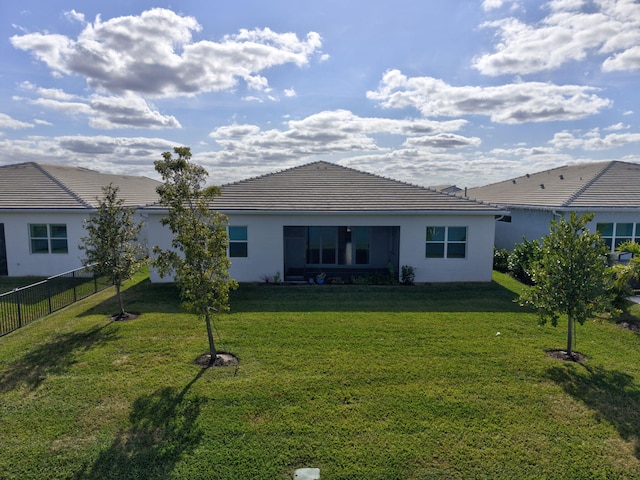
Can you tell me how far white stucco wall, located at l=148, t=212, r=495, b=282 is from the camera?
52.1 ft

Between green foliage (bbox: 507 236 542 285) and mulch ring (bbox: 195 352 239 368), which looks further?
green foliage (bbox: 507 236 542 285)

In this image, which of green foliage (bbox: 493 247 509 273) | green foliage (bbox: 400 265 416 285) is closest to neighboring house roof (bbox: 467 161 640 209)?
green foliage (bbox: 493 247 509 273)

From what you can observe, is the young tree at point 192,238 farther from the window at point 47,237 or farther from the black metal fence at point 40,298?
the window at point 47,237

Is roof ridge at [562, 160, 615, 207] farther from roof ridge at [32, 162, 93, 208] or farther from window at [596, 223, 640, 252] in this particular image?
roof ridge at [32, 162, 93, 208]

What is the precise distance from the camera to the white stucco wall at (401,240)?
1587 cm

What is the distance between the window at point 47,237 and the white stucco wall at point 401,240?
5.05 m

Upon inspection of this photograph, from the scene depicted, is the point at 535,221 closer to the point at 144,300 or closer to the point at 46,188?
the point at 144,300

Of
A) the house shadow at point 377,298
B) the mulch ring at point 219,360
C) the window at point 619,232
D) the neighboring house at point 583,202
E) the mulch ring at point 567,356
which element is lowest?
the mulch ring at point 219,360

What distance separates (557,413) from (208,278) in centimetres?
693

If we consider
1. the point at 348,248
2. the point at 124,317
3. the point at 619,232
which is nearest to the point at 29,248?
the point at 124,317

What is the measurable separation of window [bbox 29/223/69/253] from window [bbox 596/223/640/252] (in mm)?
24267

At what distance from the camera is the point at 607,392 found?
7.11 m

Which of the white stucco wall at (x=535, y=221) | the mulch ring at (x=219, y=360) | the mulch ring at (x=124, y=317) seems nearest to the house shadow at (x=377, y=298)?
the mulch ring at (x=124, y=317)

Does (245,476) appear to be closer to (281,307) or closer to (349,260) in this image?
(281,307)
